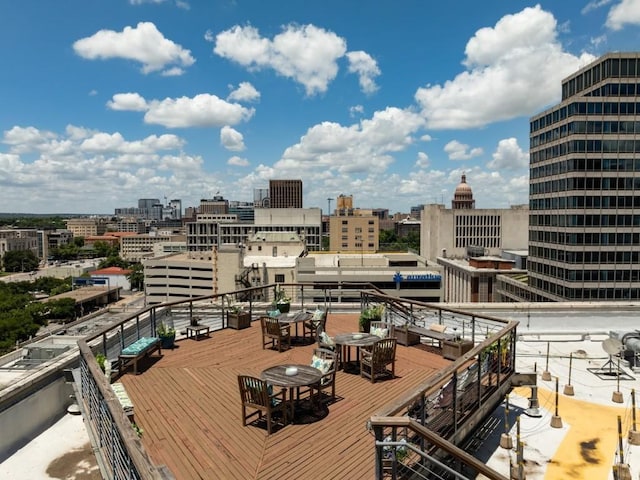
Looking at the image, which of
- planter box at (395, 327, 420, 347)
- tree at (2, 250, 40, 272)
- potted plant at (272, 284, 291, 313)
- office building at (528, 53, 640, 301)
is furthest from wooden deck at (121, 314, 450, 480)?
tree at (2, 250, 40, 272)

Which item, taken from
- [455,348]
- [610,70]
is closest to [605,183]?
[610,70]

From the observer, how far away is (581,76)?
6262 cm

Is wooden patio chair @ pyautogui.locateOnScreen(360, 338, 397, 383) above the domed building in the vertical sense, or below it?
below

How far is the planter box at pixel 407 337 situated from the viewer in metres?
11.7

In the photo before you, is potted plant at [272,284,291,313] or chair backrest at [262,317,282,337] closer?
chair backrest at [262,317,282,337]

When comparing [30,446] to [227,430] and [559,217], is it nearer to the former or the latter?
[227,430]

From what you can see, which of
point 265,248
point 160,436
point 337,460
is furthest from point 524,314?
point 265,248

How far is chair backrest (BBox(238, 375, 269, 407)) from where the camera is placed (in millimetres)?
6758

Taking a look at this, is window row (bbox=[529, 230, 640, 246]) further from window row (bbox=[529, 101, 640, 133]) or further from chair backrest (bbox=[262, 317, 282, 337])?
chair backrest (bbox=[262, 317, 282, 337])

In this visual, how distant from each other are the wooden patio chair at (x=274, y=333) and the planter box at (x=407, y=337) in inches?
121

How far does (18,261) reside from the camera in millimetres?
158375

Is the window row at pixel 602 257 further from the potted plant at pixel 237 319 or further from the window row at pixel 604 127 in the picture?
the potted plant at pixel 237 319

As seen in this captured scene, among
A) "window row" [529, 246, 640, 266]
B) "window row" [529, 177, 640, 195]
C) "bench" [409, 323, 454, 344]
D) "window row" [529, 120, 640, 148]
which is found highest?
"window row" [529, 120, 640, 148]

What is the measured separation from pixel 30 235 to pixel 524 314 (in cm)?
22831
